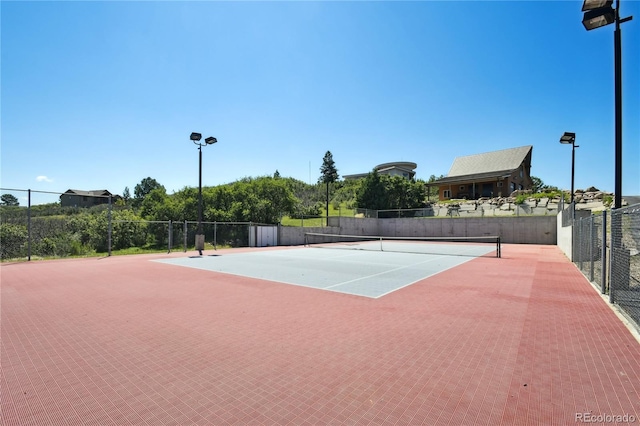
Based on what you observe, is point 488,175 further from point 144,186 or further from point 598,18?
point 144,186

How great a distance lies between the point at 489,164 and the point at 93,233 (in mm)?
48370

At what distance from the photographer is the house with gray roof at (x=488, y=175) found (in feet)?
141

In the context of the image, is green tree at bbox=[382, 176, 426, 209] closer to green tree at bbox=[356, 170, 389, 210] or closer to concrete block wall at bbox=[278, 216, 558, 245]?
green tree at bbox=[356, 170, 389, 210]

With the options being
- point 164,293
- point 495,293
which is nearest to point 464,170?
point 495,293

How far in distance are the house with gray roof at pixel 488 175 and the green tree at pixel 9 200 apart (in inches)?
1758

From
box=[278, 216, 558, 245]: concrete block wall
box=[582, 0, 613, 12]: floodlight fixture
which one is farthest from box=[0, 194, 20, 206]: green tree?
box=[582, 0, 613, 12]: floodlight fixture

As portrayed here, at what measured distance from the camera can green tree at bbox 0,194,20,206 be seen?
14945 millimetres

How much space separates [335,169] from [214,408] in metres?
44.1

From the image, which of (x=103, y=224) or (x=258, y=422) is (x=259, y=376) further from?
(x=103, y=224)

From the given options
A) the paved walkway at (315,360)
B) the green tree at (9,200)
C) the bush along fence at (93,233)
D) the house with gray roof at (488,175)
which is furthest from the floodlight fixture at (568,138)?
the green tree at (9,200)

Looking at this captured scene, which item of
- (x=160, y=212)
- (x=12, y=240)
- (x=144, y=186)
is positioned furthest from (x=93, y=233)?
(x=144, y=186)

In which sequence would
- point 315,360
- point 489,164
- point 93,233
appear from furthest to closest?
point 489,164 < point 93,233 < point 315,360

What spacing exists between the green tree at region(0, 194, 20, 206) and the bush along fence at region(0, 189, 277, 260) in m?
0.24

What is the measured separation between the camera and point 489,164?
4700 cm
